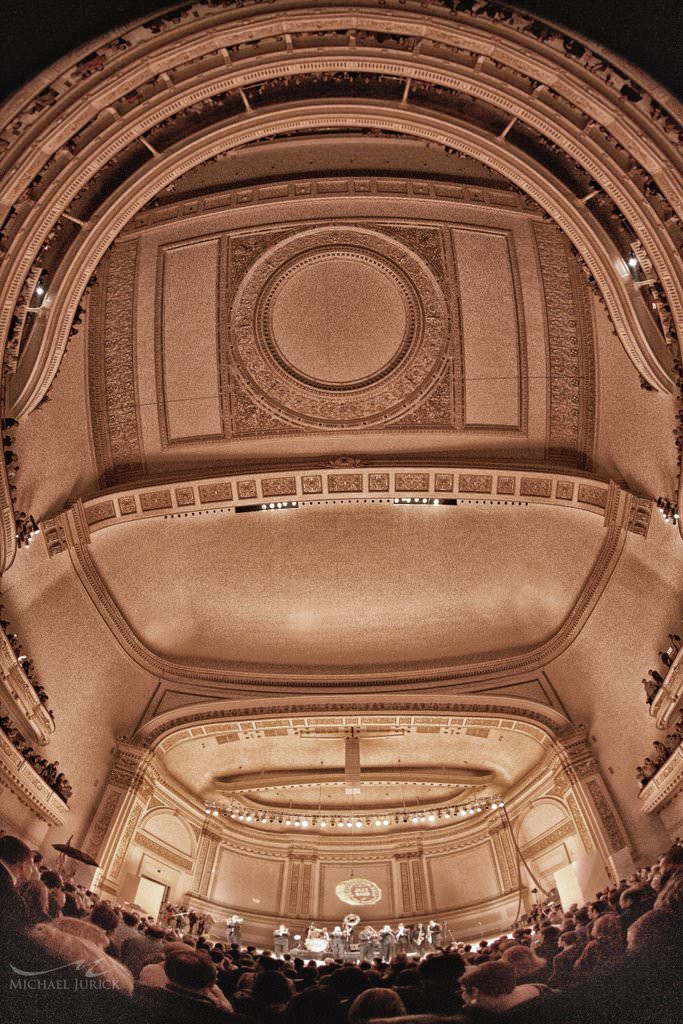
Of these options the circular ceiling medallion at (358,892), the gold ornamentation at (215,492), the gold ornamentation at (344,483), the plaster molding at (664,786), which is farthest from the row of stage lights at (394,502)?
the circular ceiling medallion at (358,892)

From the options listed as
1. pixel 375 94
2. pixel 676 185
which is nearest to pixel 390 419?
pixel 375 94

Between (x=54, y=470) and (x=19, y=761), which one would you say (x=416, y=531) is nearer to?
(x=54, y=470)

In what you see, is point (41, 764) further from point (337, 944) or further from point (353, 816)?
point (337, 944)

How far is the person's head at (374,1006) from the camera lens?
9.02 meters

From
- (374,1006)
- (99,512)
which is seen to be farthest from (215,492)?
(374,1006)

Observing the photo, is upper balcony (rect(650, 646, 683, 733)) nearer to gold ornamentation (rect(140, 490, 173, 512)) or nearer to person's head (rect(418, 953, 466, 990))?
person's head (rect(418, 953, 466, 990))

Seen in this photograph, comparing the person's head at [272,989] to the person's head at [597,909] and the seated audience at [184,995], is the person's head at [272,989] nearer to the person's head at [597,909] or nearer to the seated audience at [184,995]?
the seated audience at [184,995]

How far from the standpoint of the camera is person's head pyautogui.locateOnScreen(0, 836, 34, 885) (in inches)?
385

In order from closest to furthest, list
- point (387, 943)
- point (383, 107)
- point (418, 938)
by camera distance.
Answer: point (383, 107) < point (387, 943) < point (418, 938)

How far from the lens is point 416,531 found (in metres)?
14.8

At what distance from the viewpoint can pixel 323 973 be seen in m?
9.84

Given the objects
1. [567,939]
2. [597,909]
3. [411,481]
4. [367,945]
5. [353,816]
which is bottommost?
[567,939]

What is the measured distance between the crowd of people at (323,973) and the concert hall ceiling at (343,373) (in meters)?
3.33

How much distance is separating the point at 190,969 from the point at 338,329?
10.4 meters
